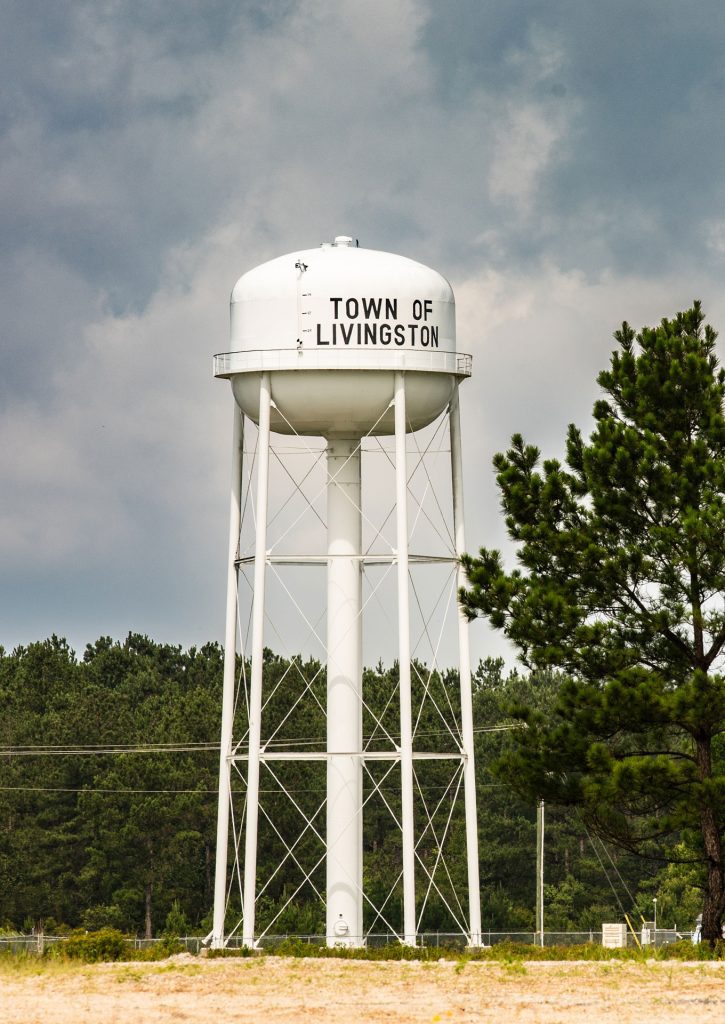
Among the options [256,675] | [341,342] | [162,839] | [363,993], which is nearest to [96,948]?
[256,675]

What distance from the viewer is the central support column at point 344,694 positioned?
115 ft

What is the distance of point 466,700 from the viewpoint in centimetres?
3562

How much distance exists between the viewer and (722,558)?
30.4m

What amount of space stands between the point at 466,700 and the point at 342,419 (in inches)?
232

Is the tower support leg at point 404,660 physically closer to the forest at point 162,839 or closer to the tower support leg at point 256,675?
the tower support leg at point 256,675

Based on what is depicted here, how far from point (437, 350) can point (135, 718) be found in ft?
130

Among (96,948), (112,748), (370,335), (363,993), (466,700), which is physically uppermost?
(370,335)

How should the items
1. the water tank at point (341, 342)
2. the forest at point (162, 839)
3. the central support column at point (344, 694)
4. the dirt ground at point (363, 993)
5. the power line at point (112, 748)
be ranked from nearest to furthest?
the dirt ground at point (363, 993)
the water tank at point (341, 342)
the central support column at point (344, 694)
the forest at point (162, 839)
the power line at point (112, 748)

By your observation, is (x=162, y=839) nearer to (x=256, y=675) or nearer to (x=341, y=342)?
(x=256, y=675)

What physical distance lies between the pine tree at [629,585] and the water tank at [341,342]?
12.3 feet

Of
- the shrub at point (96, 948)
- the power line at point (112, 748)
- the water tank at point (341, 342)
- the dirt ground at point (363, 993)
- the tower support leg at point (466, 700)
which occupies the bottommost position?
the dirt ground at point (363, 993)

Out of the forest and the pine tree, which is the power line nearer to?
the forest

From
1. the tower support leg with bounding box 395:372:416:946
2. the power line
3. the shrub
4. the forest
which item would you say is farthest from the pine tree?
the power line

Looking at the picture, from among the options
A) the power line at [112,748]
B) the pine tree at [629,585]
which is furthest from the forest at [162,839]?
the pine tree at [629,585]
